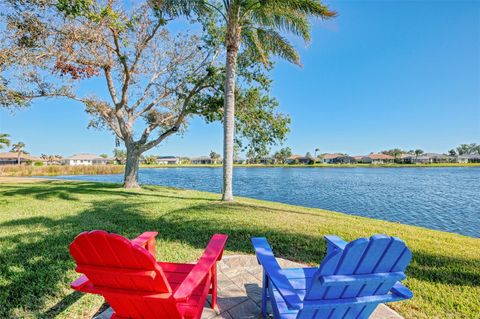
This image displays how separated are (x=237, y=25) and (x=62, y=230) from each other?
7605 millimetres

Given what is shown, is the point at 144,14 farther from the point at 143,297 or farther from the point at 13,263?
the point at 143,297

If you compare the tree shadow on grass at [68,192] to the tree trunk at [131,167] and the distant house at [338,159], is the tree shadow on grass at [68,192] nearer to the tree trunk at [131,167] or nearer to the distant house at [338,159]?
the tree trunk at [131,167]

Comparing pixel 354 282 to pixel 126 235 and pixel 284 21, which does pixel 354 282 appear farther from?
pixel 284 21

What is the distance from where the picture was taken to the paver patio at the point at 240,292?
243 centimetres

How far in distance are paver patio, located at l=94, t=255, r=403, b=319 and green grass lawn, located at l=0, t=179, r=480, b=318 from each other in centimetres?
25

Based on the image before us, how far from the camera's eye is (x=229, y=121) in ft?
27.0

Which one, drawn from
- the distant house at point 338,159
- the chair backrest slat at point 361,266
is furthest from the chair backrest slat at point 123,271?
the distant house at point 338,159

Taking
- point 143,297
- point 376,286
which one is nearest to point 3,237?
point 143,297

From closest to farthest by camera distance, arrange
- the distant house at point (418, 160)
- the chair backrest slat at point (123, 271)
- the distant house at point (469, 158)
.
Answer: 1. the chair backrest slat at point (123, 271)
2. the distant house at point (469, 158)
3. the distant house at point (418, 160)

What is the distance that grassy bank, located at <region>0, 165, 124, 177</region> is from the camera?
94.9 feet

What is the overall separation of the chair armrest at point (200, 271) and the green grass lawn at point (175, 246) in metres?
1.31

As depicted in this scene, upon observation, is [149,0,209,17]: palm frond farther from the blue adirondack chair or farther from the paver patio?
the blue adirondack chair

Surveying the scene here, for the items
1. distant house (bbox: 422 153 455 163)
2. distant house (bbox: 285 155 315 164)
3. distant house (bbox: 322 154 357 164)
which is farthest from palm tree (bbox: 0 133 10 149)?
distant house (bbox: 422 153 455 163)

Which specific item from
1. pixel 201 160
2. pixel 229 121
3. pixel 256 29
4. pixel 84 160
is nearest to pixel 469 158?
pixel 201 160
